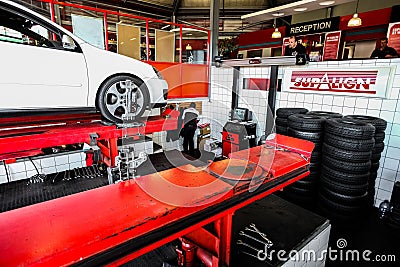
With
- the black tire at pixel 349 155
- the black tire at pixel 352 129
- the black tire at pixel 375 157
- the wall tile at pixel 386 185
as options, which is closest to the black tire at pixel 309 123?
the black tire at pixel 352 129

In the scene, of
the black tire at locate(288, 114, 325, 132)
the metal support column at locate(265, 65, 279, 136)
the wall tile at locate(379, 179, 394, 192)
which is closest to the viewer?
the black tire at locate(288, 114, 325, 132)

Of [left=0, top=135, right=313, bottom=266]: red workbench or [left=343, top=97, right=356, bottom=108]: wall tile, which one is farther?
[left=343, top=97, right=356, bottom=108]: wall tile

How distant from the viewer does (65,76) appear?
219 centimetres

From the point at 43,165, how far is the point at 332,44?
907cm

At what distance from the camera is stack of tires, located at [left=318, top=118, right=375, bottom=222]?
276 cm

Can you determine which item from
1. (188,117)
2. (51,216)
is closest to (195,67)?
(188,117)

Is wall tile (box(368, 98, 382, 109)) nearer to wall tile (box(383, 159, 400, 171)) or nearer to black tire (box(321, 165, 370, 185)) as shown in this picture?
wall tile (box(383, 159, 400, 171))

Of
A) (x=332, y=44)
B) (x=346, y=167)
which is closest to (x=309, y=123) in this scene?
(x=346, y=167)

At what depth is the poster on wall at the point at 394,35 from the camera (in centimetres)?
625

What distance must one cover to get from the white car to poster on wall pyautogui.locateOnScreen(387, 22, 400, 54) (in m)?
6.97

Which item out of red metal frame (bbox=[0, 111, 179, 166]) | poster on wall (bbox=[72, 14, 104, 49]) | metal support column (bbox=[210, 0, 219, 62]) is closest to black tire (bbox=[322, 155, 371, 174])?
red metal frame (bbox=[0, 111, 179, 166])

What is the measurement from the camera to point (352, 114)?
3.67 m

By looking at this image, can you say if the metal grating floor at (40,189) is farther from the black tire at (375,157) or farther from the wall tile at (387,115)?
the wall tile at (387,115)

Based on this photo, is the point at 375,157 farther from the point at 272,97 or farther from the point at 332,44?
the point at 332,44
